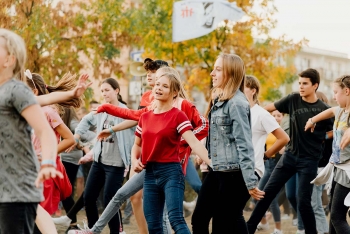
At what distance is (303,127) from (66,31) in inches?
458

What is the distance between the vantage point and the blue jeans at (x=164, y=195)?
22.6ft

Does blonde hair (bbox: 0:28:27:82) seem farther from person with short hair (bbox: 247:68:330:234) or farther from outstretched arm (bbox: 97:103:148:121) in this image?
person with short hair (bbox: 247:68:330:234)

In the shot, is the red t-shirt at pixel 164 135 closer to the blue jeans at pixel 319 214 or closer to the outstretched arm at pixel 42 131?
the outstretched arm at pixel 42 131

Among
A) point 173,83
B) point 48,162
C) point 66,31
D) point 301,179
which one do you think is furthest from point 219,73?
point 66,31

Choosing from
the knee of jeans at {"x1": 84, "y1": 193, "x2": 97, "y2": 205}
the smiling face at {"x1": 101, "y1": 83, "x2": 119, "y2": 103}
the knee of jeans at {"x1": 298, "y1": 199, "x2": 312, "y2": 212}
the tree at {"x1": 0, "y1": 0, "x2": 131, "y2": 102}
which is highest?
the tree at {"x1": 0, "y1": 0, "x2": 131, "y2": 102}

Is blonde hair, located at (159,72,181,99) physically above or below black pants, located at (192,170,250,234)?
above

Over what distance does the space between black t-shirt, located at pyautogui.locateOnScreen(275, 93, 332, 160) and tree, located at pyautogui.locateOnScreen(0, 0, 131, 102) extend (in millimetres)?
8410

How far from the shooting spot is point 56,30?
1930 centimetres

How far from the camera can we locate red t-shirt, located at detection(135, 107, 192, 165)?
6.97m

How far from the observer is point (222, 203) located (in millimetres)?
6914

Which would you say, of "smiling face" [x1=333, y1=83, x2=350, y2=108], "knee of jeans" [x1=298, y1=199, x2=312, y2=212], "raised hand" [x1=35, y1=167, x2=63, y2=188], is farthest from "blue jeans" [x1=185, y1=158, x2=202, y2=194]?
"raised hand" [x1=35, y1=167, x2=63, y2=188]

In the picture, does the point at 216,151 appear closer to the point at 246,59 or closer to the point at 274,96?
the point at 246,59

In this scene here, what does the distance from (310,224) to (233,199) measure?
272cm

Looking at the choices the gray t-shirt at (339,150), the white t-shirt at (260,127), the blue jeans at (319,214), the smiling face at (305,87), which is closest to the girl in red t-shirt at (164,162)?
the white t-shirt at (260,127)
